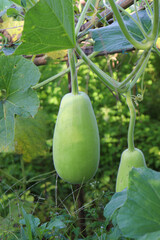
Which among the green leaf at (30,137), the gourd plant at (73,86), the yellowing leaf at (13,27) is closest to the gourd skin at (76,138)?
the gourd plant at (73,86)

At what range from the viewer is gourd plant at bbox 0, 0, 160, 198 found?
583mm

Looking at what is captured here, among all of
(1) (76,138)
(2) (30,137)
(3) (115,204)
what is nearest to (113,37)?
(1) (76,138)

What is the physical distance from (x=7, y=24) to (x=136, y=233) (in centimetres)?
86

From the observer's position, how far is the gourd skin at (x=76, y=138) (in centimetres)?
71

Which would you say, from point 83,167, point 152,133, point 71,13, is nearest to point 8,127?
point 83,167

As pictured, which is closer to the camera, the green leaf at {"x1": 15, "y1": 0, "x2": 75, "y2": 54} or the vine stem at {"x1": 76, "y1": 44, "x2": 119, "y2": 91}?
the green leaf at {"x1": 15, "y1": 0, "x2": 75, "y2": 54}

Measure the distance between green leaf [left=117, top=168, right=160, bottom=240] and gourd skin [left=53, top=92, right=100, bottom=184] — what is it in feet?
0.35

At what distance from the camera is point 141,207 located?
633 millimetres

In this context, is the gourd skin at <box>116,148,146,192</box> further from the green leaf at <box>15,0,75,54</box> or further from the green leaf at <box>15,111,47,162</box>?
the green leaf at <box>15,111,47,162</box>

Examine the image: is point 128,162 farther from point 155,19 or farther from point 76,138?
point 155,19

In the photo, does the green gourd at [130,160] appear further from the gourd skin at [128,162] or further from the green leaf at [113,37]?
the green leaf at [113,37]

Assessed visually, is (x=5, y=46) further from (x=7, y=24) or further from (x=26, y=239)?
(x=26, y=239)

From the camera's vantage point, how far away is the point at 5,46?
3.42 ft

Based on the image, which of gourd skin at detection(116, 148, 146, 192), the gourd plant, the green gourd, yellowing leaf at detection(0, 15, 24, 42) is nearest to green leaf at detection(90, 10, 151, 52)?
the gourd plant
